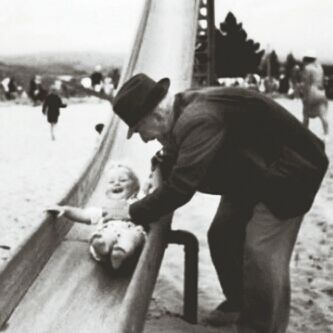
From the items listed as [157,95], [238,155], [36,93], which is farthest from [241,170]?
[36,93]

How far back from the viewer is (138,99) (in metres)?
2.90

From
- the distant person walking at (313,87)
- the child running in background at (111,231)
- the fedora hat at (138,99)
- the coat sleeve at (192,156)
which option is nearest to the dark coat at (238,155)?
the coat sleeve at (192,156)

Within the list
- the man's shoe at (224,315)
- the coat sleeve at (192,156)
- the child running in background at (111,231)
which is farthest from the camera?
the man's shoe at (224,315)

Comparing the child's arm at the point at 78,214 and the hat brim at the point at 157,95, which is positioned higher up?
the hat brim at the point at 157,95

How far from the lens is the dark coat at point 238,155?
281 cm

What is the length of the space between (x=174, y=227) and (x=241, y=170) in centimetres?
317

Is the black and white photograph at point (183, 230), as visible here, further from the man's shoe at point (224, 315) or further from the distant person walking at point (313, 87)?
the distant person walking at point (313, 87)

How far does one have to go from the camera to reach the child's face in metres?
4.02

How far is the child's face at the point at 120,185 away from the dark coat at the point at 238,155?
2.68 feet

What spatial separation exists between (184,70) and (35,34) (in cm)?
1682

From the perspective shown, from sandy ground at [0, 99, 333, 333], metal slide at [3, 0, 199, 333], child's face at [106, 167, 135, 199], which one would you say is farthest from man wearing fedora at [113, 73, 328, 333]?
sandy ground at [0, 99, 333, 333]

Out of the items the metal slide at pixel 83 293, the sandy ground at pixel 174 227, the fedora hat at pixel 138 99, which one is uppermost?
the fedora hat at pixel 138 99

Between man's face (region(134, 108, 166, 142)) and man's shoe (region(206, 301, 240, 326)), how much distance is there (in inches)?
50.2

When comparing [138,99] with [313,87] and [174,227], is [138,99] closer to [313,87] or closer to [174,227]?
[174,227]
